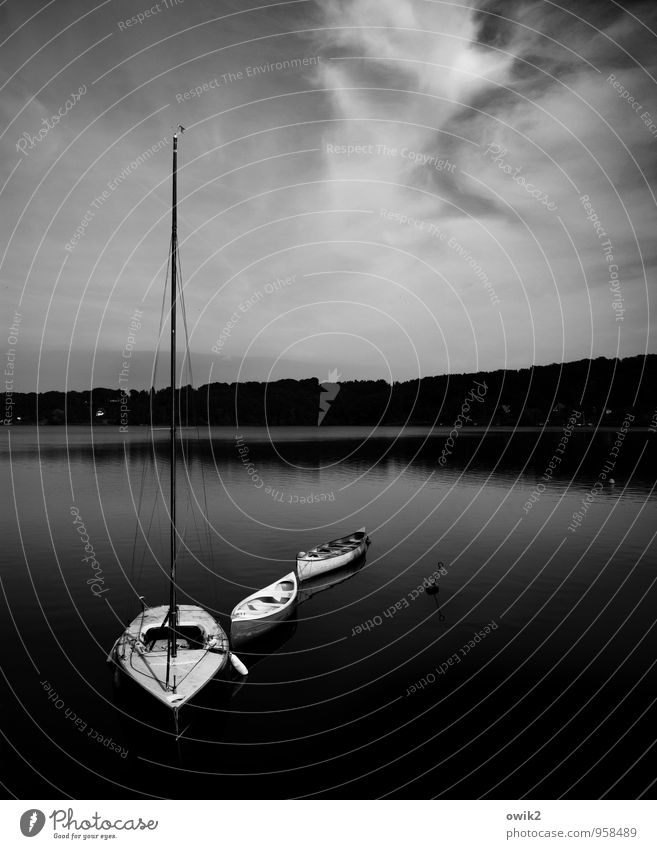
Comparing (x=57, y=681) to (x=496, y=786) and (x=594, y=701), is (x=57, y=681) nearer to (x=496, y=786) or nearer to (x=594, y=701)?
(x=496, y=786)

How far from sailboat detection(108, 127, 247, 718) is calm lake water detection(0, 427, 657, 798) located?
60.9 inches

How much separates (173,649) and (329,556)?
25.2 metres

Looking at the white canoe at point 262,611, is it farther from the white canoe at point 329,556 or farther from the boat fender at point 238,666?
the white canoe at point 329,556

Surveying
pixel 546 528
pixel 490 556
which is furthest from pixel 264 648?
pixel 546 528

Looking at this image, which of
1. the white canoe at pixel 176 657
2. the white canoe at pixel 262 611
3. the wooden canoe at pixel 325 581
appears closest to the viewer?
the white canoe at pixel 176 657

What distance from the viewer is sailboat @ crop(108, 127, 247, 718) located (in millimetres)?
22859

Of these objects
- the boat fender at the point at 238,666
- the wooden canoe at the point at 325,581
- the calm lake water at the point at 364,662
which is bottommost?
the wooden canoe at the point at 325,581

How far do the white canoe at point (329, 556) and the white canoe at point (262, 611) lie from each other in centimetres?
661

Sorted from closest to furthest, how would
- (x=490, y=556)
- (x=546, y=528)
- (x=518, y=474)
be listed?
(x=490, y=556) → (x=546, y=528) → (x=518, y=474)

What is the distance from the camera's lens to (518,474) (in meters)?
120

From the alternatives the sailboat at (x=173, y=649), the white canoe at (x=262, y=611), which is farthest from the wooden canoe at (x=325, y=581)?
the sailboat at (x=173, y=649)

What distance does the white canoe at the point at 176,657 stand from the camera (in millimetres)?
22688
